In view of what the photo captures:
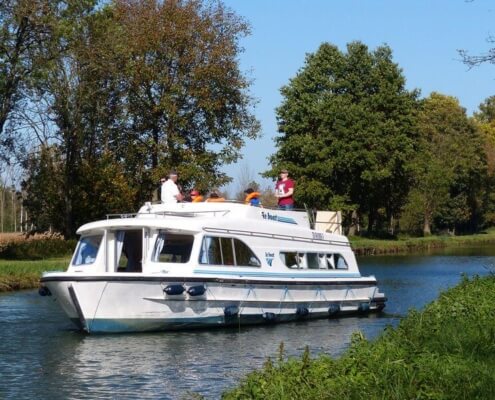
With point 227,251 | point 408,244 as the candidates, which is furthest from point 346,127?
point 227,251

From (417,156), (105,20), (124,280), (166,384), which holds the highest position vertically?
(105,20)

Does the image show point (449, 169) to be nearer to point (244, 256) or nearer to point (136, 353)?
point (244, 256)

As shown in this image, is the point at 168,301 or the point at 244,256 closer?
the point at 168,301

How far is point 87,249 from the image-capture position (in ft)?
77.3

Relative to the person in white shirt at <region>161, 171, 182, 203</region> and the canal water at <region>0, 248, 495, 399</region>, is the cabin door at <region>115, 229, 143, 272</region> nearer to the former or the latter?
the canal water at <region>0, 248, 495, 399</region>

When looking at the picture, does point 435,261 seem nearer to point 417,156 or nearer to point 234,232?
point 417,156

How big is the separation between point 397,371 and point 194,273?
12249 millimetres

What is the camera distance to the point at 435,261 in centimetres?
5556

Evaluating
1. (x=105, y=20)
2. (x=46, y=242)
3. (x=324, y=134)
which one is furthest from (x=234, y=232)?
(x=324, y=134)

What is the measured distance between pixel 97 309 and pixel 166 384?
610cm

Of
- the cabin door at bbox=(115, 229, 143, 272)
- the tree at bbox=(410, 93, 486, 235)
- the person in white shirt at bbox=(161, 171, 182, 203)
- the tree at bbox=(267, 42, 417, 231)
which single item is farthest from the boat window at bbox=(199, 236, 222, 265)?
the tree at bbox=(410, 93, 486, 235)

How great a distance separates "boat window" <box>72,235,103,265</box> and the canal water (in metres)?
1.64

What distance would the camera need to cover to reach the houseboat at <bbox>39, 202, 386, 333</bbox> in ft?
70.4

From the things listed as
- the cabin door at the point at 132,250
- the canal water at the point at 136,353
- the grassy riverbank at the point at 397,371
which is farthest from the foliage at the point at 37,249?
the grassy riverbank at the point at 397,371
